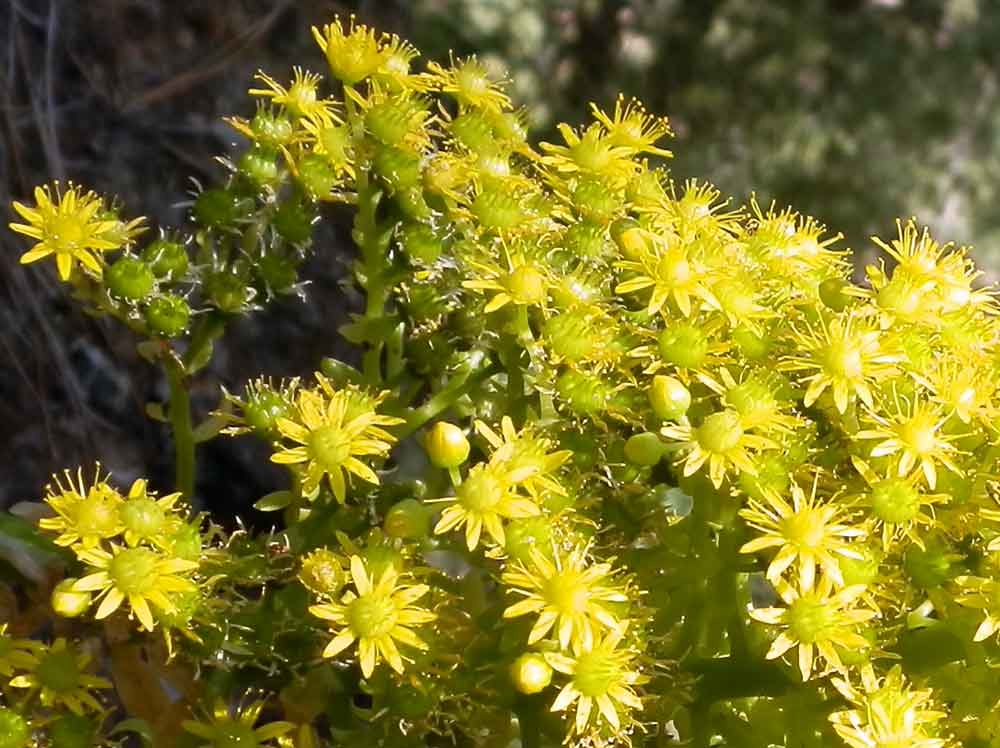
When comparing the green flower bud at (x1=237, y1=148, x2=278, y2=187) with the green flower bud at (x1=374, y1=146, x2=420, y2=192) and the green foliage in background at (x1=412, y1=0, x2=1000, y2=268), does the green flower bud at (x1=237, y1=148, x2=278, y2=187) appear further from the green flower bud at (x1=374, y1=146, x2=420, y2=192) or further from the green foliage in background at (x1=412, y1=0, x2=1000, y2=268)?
the green foliage in background at (x1=412, y1=0, x2=1000, y2=268)

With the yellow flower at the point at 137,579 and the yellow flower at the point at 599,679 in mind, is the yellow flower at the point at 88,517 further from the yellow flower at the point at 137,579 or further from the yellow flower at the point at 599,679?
the yellow flower at the point at 599,679

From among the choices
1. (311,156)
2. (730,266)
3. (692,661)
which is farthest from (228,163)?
(692,661)

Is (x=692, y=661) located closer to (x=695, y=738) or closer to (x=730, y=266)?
(x=695, y=738)

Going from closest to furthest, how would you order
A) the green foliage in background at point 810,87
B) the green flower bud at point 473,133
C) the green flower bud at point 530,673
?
the green flower bud at point 530,673 → the green flower bud at point 473,133 → the green foliage in background at point 810,87

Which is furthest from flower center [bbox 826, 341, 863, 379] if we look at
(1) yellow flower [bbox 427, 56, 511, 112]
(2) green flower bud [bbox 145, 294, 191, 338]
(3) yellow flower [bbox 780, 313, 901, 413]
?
(2) green flower bud [bbox 145, 294, 191, 338]

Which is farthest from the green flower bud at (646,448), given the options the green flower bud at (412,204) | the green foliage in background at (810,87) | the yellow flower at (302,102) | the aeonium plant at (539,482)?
the green foliage in background at (810,87)

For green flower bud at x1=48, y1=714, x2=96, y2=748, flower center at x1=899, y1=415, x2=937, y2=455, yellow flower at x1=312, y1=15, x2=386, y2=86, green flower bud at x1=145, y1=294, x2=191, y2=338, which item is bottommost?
green flower bud at x1=48, y1=714, x2=96, y2=748
